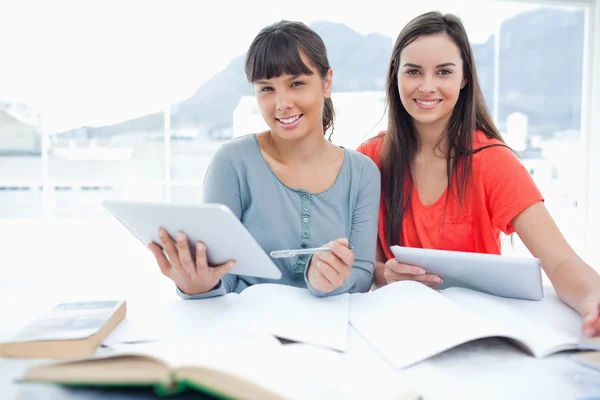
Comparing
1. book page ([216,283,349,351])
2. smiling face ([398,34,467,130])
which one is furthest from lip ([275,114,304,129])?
book page ([216,283,349,351])

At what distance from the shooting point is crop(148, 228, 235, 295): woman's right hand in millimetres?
932

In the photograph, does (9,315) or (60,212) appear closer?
(9,315)

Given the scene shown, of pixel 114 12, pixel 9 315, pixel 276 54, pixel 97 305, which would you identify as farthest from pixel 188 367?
pixel 114 12

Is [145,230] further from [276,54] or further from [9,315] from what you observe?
[276,54]

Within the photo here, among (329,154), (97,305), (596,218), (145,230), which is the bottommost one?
(596,218)

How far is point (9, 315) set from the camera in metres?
1.01

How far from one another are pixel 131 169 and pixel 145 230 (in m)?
3.67

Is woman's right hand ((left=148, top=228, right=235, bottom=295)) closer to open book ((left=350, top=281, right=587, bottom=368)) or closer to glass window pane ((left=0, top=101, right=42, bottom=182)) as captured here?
open book ((left=350, top=281, right=587, bottom=368))

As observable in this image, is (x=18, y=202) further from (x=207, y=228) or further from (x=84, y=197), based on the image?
(x=207, y=228)

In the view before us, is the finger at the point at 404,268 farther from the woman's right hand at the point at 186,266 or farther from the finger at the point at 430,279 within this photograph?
the woman's right hand at the point at 186,266

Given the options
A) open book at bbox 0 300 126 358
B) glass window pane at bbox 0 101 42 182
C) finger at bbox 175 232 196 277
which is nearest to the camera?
open book at bbox 0 300 126 358

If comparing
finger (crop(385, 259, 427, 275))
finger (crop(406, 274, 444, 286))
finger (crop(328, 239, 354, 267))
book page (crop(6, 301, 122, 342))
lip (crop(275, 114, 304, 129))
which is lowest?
finger (crop(406, 274, 444, 286))

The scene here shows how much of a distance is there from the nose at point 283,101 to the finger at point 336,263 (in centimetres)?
42

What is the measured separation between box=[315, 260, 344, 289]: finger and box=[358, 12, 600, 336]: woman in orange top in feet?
1.28
